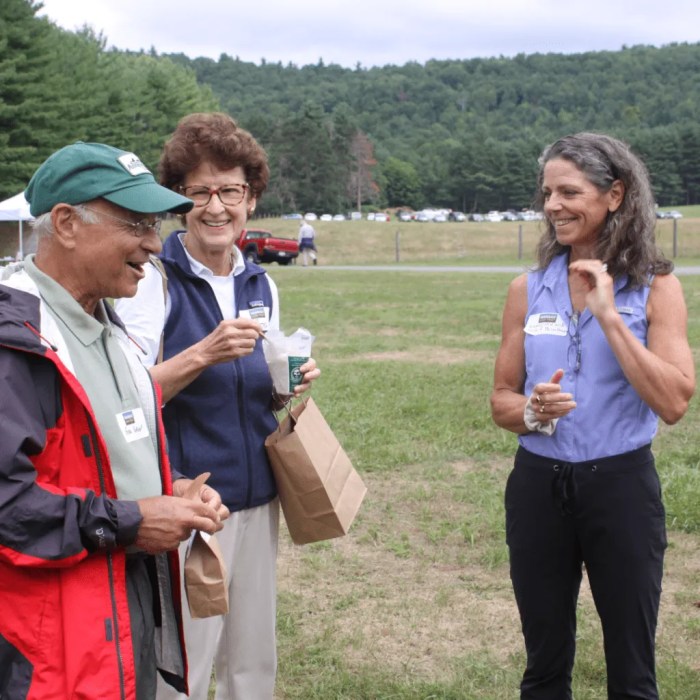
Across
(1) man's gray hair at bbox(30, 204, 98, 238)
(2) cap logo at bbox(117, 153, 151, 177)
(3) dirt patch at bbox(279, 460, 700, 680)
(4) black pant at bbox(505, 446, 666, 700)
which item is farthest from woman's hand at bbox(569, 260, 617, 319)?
(3) dirt patch at bbox(279, 460, 700, 680)

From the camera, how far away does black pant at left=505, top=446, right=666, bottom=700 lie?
2926 millimetres

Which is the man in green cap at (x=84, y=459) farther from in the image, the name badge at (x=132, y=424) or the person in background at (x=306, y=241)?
the person in background at (x=306, y=241)

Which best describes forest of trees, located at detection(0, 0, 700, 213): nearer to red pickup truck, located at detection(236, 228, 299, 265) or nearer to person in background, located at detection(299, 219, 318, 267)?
person in background, located at detection(299, 219, 318, 267)

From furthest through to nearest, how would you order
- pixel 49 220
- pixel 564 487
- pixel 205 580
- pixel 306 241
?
pixel 306 241 → pixel 564 487 → pixel 205 580 → pixel 49 220

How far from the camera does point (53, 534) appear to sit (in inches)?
77.9

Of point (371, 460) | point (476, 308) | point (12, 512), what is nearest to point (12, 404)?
point (12, 512)

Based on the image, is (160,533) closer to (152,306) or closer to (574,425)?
(152,306)

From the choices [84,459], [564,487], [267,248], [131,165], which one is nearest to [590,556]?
[564,487]

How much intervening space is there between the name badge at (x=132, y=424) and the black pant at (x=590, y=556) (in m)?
1.34

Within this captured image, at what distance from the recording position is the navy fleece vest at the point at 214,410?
2.96 m

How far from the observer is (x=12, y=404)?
1.93m

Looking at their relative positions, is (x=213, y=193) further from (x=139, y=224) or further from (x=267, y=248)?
(x=267, y=248)

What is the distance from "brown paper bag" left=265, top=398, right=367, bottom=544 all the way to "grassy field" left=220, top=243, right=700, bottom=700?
1299mm

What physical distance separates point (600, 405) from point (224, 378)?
1152mm
